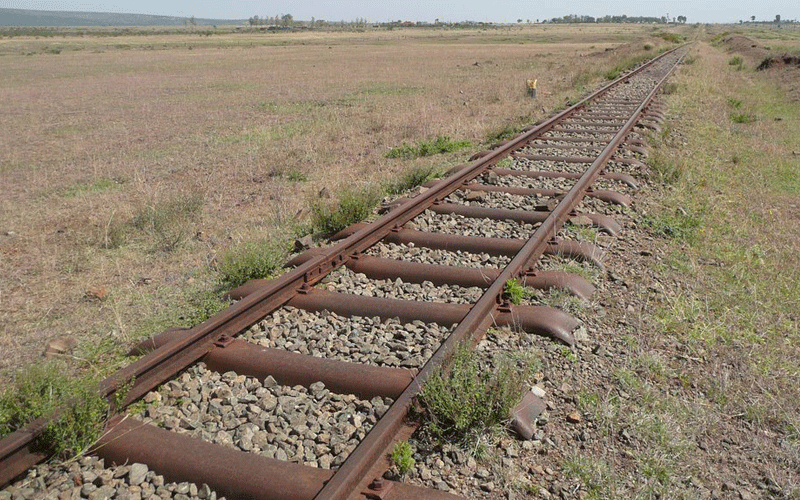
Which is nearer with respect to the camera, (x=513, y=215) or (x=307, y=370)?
(x=307, y=370)

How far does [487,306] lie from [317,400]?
1.50 m

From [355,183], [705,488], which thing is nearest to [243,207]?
[355,183]

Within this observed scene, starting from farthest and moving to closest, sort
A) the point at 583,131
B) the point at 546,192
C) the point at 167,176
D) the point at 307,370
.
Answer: the point at 583,131, the point at 167,176, the point at 546,192, the point at 307,370

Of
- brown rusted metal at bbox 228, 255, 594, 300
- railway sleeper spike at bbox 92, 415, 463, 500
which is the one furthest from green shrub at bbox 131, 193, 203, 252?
railway sleeper spike at bbox 92, 415, 463, 500

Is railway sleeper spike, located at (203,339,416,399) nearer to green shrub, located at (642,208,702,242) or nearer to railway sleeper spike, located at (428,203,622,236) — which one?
railway sleeper spike, located at (428,203,622,236)

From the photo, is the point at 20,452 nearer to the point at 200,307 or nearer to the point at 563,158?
the point at 200,307

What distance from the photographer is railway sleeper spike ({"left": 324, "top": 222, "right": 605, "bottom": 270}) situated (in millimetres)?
5955

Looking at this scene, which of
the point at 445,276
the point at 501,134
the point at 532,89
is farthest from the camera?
the point at 532,89

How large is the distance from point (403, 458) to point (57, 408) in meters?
1.79

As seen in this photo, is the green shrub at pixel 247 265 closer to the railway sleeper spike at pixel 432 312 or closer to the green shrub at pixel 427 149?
the railway sleeper spike at pixel 432 312

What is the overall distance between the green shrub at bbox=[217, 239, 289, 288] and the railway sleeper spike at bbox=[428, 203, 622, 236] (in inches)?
86.2

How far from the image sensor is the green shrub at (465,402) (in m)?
3.39

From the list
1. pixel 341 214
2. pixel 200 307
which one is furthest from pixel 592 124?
pixel 200 307

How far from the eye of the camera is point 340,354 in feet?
14.4
